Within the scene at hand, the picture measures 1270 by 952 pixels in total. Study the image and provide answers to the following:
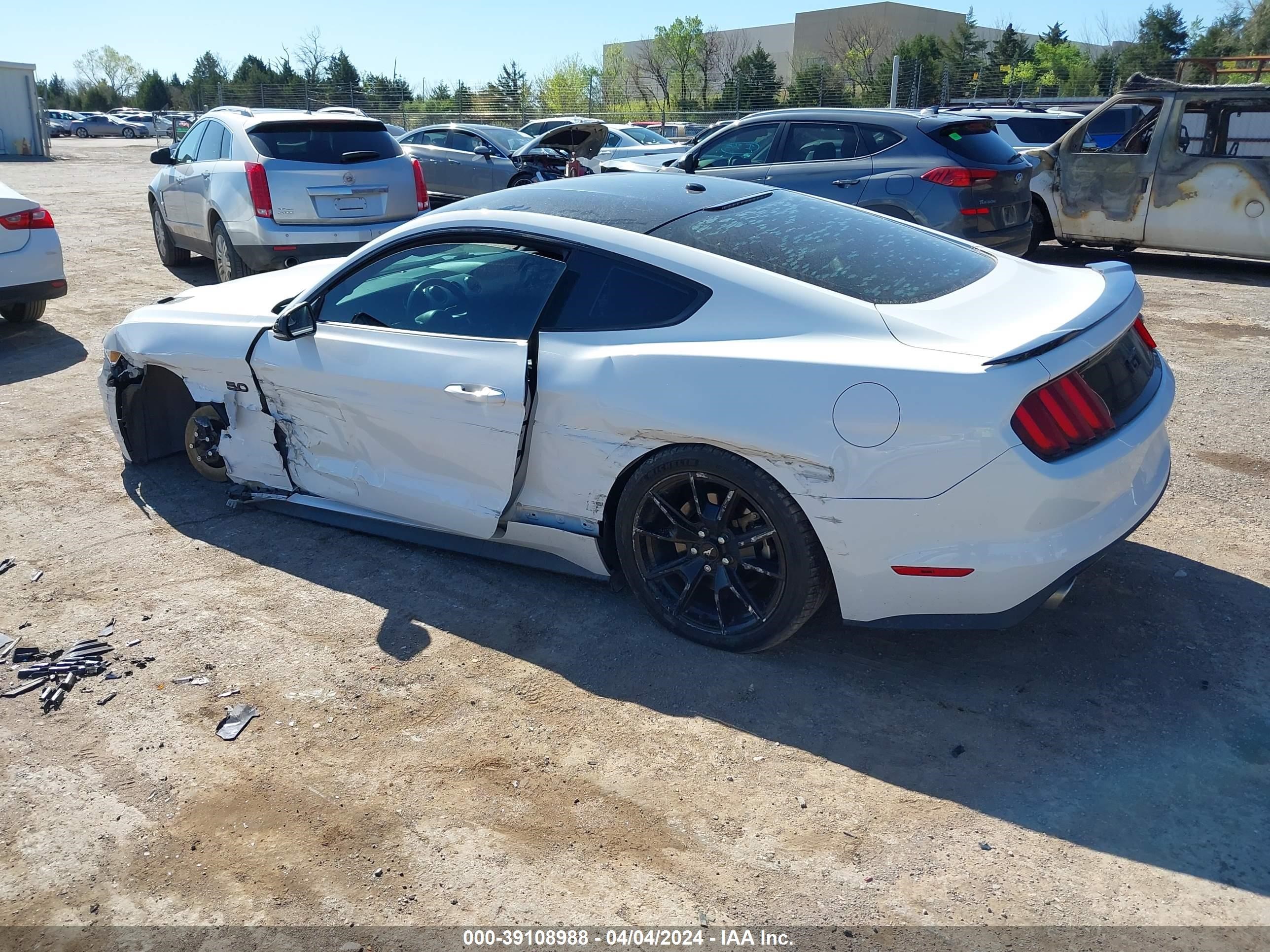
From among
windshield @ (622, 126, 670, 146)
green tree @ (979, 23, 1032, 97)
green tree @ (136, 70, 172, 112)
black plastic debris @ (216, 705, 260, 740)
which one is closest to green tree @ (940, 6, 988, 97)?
green tree @ (979, 23, 1032, 97)

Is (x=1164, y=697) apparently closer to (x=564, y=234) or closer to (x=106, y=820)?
(x=564, y=234)

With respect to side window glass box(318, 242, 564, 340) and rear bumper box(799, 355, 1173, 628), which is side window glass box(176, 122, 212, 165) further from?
rear bumper box(799, 355, 1173, 628)

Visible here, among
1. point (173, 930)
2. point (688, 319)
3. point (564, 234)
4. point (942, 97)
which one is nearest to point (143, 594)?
point (173, 930)

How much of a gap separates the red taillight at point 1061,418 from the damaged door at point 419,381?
179cm

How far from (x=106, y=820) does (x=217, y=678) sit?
0.75 meters

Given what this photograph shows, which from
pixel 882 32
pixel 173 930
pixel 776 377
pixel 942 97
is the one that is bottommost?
pixel 173 930

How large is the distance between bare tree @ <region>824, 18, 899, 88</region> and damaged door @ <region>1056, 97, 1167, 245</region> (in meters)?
32.2

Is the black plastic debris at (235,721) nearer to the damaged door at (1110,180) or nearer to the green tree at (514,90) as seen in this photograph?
the damaged door at (1110,180)

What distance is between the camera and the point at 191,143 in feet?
33.7

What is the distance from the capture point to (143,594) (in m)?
4.23

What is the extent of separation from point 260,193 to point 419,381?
5.72m

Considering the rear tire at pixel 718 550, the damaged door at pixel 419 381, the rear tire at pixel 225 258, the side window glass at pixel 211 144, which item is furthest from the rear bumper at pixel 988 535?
the side window glass at pixel 211 144

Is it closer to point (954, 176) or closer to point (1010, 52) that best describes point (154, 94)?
point (1010, 52)

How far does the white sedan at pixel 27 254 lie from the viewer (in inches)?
316
